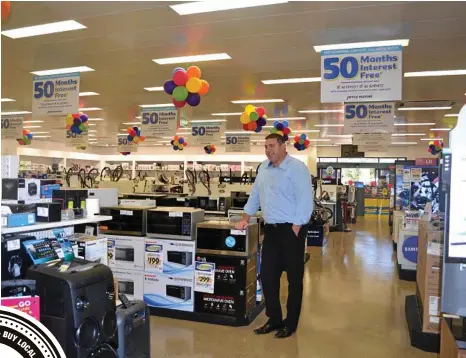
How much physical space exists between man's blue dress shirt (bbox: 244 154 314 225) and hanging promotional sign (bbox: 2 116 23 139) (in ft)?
33.9

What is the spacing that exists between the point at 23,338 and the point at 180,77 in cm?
494

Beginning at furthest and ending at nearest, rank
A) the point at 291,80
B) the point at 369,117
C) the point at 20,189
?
the point at 369,117
the point at 291,80
the point at 20,189

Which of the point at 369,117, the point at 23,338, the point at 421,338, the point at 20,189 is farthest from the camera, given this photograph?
the point at 369,117

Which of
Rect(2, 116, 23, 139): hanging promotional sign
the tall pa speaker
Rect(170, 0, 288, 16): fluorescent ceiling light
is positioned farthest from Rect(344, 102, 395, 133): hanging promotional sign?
Rect(2, 116, 23, 139): hanging promotional sign

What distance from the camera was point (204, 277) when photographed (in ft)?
14.2

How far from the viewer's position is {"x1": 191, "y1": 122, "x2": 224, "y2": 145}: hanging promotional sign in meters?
13.0

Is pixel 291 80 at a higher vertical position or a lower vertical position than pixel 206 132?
higher

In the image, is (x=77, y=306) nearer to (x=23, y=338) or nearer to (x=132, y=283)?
(x=23, y=338)

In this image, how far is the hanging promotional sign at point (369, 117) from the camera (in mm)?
8039

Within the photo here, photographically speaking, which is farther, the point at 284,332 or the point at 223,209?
the point at 223,209

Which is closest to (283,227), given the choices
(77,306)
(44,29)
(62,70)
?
(77,306)

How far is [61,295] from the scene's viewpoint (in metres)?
2.23

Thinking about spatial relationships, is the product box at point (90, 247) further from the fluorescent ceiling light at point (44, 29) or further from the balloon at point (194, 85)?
the balloon at point (194, 85)

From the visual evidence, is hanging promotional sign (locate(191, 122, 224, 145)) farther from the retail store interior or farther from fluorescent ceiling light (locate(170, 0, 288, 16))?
fluorescent ceiling light (locate(170, 0, 288, 16))
